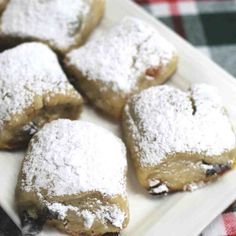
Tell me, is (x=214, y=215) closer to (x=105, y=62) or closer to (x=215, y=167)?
(x=215, y=167)

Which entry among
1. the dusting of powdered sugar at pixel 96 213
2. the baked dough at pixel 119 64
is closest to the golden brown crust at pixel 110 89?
the baked dough at pixel 119 64

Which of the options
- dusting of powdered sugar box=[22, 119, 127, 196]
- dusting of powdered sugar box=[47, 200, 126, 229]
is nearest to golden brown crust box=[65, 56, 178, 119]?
dusting of powdered sugar box=[22, 119, 127, 196]

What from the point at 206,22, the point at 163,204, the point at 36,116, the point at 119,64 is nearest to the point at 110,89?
the point at 119,64

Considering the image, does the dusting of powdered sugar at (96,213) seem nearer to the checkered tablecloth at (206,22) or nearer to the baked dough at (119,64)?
the baked dough at (119,64)

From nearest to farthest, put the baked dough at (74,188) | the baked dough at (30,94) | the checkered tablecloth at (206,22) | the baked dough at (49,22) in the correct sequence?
the baked dough at (74,188) → the baked dough at (30,94) → the baked dough at (49,22) → the checkered tablecloth at (206,22)

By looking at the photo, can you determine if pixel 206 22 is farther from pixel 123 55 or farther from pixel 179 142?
pixel 179 142
